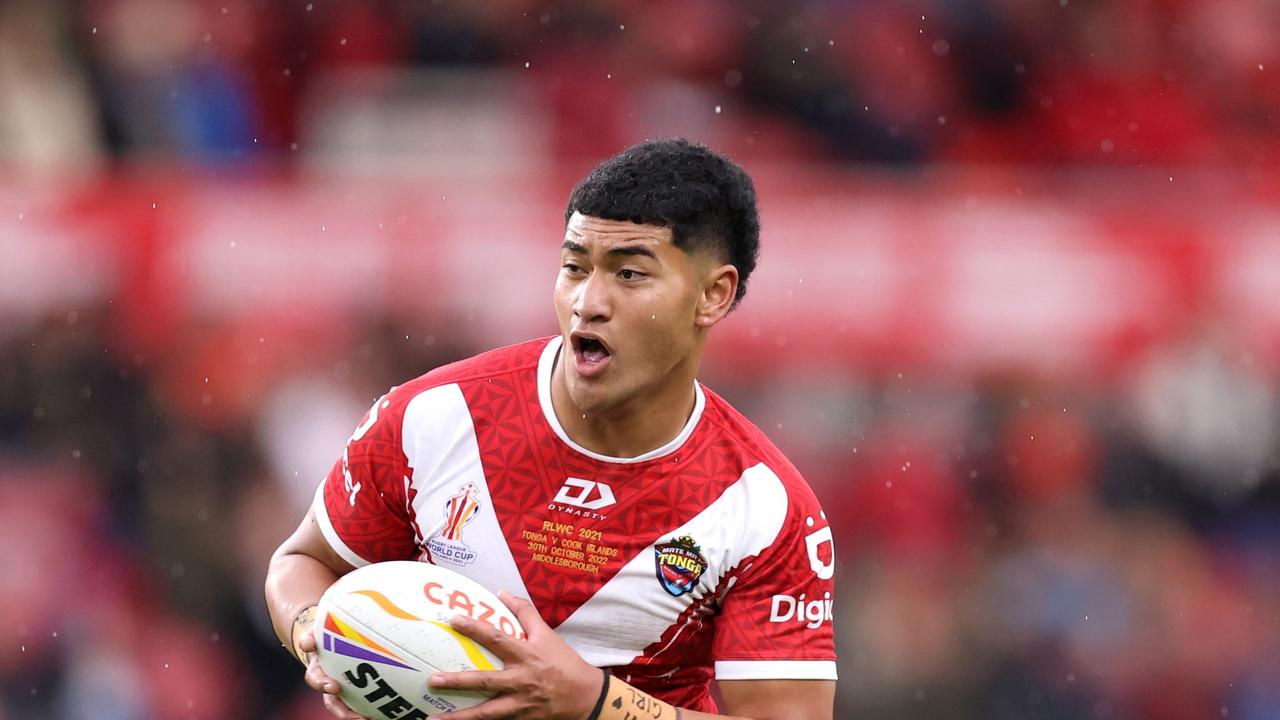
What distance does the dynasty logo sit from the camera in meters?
4.36

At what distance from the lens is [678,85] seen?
36.5 feet

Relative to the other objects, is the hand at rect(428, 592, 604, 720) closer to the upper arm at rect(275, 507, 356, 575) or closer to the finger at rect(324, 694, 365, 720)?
the finger at rect(324, 694, 365, 720)

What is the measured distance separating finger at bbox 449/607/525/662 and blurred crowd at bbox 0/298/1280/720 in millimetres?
5001

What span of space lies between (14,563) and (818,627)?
19.5 ft

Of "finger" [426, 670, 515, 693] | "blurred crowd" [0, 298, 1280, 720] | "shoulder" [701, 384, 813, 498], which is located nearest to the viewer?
"finger" [426, 670, 515, 693]

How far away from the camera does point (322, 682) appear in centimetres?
393

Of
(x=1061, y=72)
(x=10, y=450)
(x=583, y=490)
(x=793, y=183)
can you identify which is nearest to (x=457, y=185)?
(x=793, y=183)

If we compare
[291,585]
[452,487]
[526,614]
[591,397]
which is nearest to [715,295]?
[591,397]

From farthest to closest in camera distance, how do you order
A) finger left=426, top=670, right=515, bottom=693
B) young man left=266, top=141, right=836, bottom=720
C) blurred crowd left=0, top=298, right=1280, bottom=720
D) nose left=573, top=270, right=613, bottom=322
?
blurred crowd left=0, top=298, right=1280, bottom=720 → young man left=266, top=141, right=836, bottom=720 → nose left=573, top=270, right=613, bottom=322 → finger left=426, top=670, right=515, bottom=693

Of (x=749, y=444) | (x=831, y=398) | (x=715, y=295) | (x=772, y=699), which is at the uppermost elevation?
(x=715, y=295)

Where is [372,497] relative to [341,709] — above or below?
above

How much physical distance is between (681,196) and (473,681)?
49.6 inches

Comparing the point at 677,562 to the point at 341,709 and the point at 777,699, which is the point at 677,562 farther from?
the point at 341,709

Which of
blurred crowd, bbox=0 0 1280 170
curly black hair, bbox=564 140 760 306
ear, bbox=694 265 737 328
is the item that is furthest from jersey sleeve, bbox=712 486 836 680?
blurred crowd, bbox=0 0 1280 170
